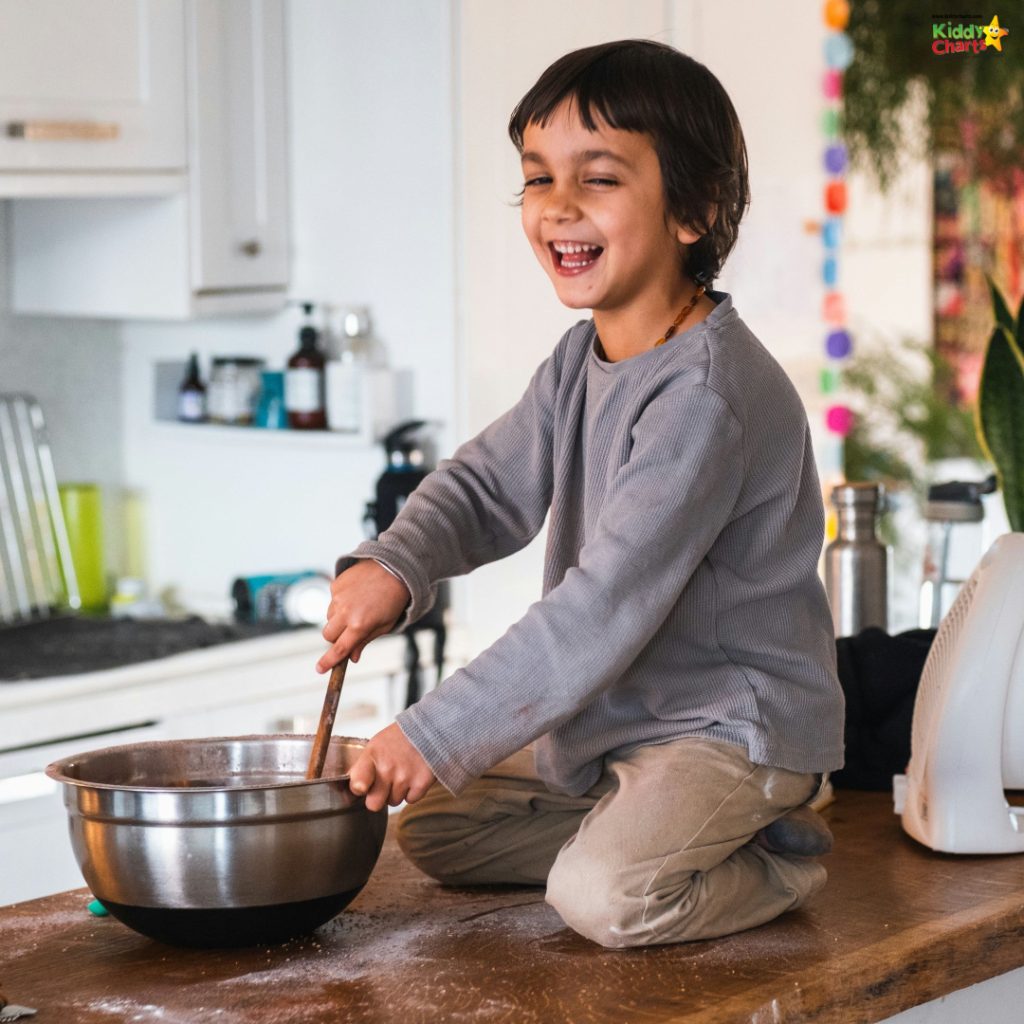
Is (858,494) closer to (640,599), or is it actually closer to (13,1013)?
(640,599)

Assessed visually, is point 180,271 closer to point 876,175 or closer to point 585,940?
point 585,940

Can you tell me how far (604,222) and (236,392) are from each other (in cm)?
162

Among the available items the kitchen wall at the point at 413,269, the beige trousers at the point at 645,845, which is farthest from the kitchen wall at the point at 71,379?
the beige trousers at the point at 645,845

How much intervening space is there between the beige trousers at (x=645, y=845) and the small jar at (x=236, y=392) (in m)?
1.55

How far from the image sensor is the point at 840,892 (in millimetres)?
1434

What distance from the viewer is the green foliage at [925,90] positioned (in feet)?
13.8

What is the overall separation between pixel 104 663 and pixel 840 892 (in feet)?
4.24

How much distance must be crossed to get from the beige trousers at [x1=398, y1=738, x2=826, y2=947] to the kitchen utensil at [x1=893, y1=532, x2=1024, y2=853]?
189mm

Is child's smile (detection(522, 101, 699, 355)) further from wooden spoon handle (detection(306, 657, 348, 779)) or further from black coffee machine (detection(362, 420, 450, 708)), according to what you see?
black coffee machine (detection(362, 420, 450, 708))

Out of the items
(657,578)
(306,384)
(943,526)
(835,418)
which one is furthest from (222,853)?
(835,418)

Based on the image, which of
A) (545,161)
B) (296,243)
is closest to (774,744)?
(545,161)

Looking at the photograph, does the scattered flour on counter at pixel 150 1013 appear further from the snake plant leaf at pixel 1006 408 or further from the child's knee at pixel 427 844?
the snake plant leaf at pixel 1006 408

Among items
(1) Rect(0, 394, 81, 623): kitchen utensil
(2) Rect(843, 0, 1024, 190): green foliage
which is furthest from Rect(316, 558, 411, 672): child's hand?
(2) Rect(843, 0, 1024, 190): green foliage

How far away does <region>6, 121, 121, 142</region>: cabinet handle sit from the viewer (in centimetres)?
241
